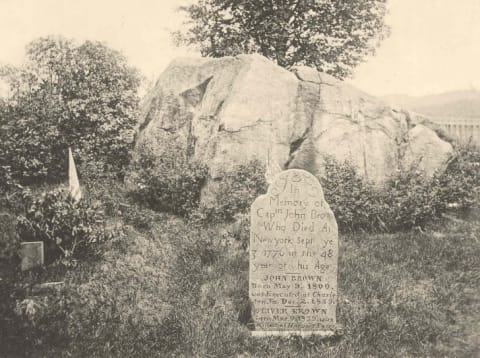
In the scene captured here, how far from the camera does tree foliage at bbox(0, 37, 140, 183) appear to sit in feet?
38.4

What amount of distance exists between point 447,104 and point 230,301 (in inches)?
1272

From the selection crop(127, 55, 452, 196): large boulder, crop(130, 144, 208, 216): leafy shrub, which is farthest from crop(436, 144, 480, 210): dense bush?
crop(130, 144, 208, 216): leafy shrub

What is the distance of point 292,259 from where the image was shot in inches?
211

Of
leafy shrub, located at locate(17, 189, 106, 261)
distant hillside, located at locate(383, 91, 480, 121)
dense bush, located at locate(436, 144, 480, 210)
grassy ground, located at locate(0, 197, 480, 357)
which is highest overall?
distant hillside, located at locate(383, 91, 480, 121)

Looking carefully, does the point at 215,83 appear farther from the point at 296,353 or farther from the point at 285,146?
the point at 296,353

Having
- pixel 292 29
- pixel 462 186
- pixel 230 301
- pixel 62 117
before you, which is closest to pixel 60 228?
pixel 230 301

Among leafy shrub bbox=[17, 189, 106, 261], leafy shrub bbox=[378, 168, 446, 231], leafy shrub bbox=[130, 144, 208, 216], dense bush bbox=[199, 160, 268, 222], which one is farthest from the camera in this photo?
leafy shrub bbox=[130, 144, 208, 216]

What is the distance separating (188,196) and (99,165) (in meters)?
2.99

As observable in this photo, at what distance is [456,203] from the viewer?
31.7ft

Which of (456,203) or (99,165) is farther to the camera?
(99,165)

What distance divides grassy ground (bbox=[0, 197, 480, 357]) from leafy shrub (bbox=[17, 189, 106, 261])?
36 cm

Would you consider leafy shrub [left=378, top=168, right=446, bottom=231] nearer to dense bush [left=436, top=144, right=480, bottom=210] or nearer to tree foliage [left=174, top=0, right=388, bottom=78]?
dense bush [left=436, top=144, right=480, bottom=210]

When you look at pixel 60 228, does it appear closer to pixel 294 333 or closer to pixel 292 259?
pixel 292 259

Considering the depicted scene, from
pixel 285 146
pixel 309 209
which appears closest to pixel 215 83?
pixel 285 146
